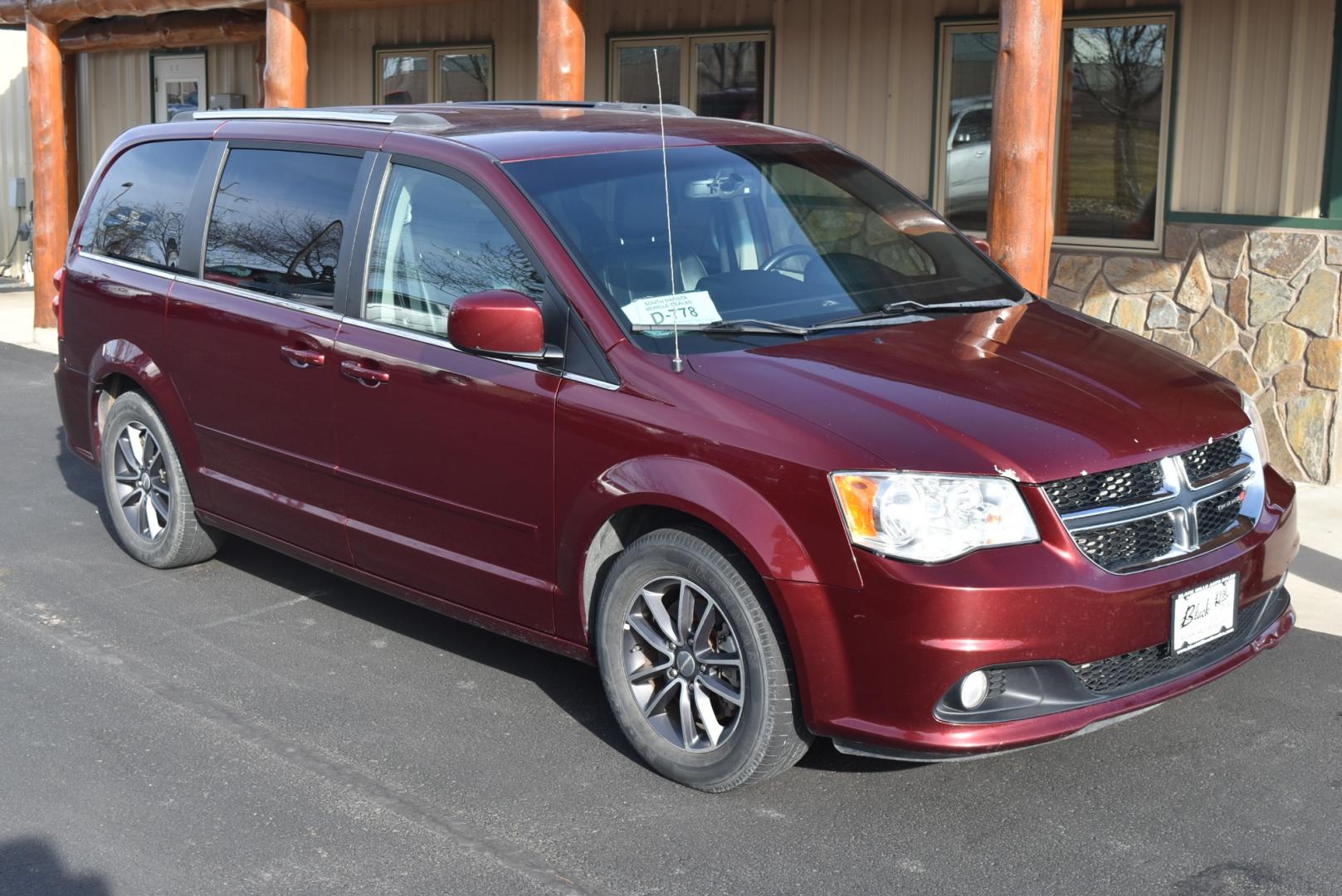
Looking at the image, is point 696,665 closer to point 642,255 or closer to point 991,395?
point 991,395

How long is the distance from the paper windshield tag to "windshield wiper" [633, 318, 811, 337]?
14 mm

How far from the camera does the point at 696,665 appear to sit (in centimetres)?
431

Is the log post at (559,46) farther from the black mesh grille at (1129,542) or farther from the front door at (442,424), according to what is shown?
Answer: the black mesh grille at (1129,542)

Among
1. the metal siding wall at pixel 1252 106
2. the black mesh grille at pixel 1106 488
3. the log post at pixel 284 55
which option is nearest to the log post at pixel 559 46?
the log post at pixel 284 55

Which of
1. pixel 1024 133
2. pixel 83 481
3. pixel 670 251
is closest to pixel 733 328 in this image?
pixel 670 251

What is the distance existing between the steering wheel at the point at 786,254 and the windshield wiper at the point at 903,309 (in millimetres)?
314

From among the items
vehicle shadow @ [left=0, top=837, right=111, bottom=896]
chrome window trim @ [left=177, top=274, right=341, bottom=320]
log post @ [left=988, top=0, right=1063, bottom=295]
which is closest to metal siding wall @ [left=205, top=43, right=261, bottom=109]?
chrome window trim @ [left=177, top=274, right=341, bottom=320]

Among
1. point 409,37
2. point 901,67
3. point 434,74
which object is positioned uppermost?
point 409,37

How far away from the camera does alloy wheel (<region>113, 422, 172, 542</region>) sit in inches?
256

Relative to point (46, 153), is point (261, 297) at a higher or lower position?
lower

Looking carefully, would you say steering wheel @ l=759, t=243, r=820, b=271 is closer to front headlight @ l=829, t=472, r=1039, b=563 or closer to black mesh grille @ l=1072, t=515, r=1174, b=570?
front headlight @ l=829, t=472, r=1039, b=563

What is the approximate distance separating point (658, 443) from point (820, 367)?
19.8 inches

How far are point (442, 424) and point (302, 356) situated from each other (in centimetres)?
77

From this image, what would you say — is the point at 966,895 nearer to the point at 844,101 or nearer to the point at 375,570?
the point at 375,570
